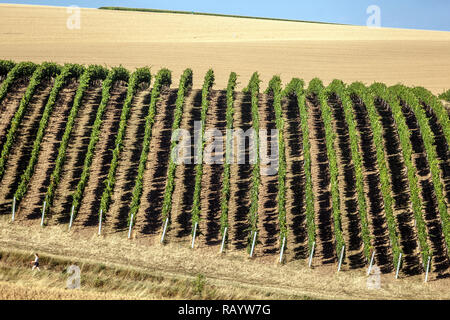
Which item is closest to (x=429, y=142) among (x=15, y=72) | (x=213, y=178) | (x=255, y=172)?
(x=255, y=172)

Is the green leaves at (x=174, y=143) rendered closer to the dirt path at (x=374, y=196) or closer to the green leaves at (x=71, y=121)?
the green leaves at (x=71, y=121)

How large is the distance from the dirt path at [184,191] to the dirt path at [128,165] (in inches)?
99.6

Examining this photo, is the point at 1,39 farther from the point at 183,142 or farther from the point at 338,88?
the point at 338,88

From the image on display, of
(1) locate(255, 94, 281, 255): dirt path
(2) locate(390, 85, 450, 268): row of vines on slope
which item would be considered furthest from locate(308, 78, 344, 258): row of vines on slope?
(2) locate(390, 85, 450, 268): row of vines on slope

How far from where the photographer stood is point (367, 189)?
31.9 m

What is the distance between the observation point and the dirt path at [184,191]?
1145 inches

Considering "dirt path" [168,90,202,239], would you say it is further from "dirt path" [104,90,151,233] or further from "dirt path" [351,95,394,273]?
"dirt path" [351,95,394,273]

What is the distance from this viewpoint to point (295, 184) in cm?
3216

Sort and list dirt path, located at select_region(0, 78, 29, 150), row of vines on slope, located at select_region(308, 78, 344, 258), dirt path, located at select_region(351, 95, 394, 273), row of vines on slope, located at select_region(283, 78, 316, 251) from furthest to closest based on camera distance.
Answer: dirt path, located at select_region(0, 78, 29, 150), dirt path, located at select_region(351, 95, 394, 273), row of vines on slope, located at select_region(283, 78, 316, 251), row of vines on slope, located at select_region(308, 78, 344, 258)

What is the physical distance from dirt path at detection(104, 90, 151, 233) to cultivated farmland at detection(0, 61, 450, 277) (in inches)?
3.4

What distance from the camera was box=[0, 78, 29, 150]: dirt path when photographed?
35.1 m

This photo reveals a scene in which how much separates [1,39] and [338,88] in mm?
34719

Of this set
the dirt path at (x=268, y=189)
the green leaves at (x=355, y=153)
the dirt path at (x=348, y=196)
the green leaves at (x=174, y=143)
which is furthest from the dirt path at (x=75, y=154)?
the green leaves at (x=355, y=153)
